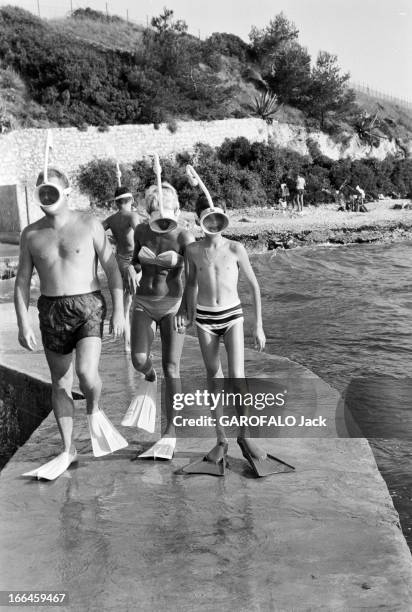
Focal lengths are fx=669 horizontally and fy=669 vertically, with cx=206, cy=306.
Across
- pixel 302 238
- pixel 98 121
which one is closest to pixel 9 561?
A: pixel 302 238

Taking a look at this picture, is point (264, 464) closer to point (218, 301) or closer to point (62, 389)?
point (218, 301)

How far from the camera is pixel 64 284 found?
4.32 meters

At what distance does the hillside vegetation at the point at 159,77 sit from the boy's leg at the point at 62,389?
1015 inches

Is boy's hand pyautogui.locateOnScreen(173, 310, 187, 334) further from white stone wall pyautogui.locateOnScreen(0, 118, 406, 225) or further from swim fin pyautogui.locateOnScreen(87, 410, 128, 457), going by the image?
white stone wall pyautogui.locateOnScreen(0, 118, 406, 225)

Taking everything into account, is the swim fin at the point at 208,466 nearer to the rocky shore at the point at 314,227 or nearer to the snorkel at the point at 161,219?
the snorkel at the point at 161,219

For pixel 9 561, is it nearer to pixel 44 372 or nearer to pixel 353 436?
pixel 353 436

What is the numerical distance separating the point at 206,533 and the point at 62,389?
1.46 metres

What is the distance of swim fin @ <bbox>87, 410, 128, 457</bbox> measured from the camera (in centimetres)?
460

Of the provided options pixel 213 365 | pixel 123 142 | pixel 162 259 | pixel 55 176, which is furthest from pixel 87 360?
pixel 123 142

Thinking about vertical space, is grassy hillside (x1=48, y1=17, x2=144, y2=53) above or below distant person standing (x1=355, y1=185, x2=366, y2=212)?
above

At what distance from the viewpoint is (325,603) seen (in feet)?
9.78

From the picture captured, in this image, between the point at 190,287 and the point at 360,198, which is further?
the point at 360,198

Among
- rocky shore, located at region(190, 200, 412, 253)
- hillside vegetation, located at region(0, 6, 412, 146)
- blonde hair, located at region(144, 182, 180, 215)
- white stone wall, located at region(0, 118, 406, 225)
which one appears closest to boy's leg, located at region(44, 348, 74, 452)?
blonde hair, located at region(144, 182, 180, 215)

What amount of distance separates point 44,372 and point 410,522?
3.71 m
